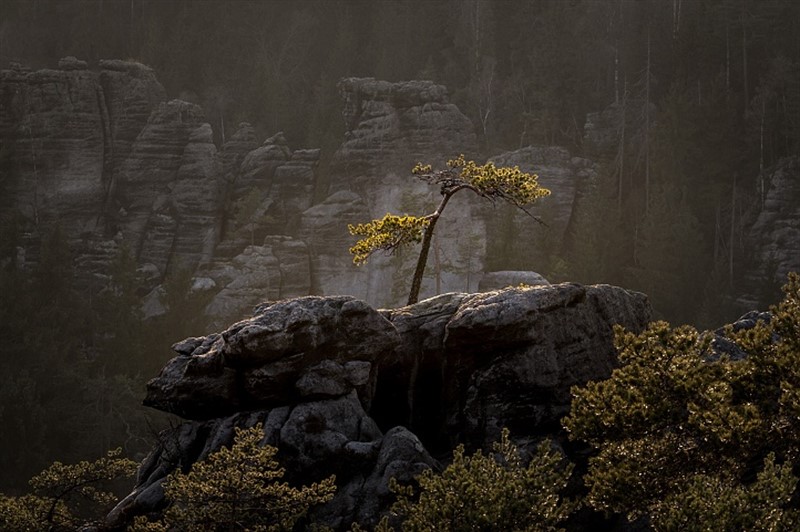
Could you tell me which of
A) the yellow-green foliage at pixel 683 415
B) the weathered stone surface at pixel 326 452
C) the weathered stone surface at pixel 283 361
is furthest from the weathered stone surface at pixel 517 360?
the yellow-green foliage at pixel 683 415

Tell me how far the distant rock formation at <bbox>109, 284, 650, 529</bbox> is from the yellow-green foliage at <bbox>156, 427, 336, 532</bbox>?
105 inches

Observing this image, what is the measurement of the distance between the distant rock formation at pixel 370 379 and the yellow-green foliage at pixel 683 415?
447 centimetres

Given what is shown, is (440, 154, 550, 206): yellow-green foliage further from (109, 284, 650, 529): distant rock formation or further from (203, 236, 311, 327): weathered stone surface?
(203, 236, 311, 327): weathered stone surface

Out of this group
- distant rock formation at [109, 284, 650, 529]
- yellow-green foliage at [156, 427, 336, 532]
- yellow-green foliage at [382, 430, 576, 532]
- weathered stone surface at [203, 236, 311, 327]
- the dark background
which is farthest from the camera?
weathered stone surface at [203, 236, 311, 327]

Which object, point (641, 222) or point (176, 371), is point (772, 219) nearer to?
point (641, 222)

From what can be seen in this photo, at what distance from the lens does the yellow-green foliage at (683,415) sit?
15.9m

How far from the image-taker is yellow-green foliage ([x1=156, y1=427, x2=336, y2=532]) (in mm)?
16938

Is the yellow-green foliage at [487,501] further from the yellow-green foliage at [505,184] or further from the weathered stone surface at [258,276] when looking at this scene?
the weathered stone surface at [258,276]

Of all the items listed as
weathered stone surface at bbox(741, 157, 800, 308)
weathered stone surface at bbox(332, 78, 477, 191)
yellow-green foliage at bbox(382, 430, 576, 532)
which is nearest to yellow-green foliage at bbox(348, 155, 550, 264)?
yellow-green foliage at bbox(382, 430, 576, 532)

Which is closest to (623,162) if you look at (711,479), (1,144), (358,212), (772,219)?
(772,219)

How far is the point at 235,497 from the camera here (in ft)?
55.7

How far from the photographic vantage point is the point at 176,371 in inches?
890

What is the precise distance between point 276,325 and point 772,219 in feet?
166

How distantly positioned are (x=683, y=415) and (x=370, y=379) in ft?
26.2
